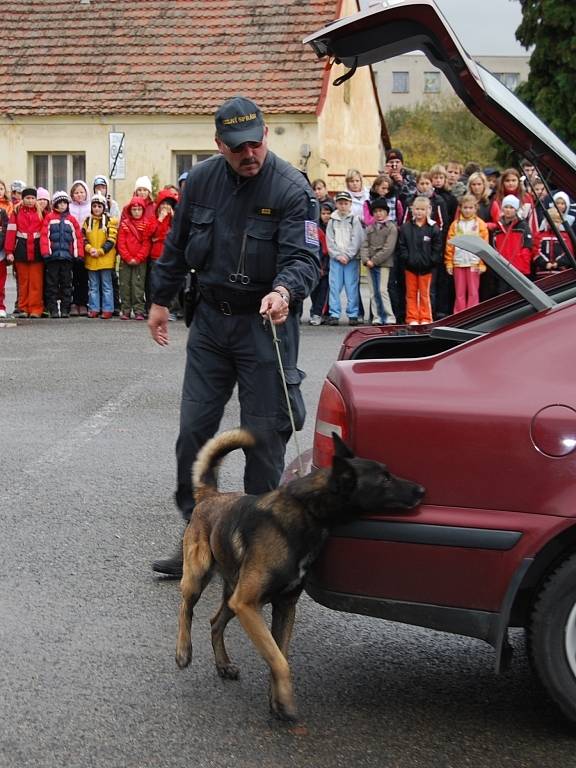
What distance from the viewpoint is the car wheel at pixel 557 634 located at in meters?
3.84

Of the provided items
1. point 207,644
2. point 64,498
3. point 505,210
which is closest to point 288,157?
point 505,210

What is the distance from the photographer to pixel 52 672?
4.58m

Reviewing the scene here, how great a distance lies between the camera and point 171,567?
5.72 meters

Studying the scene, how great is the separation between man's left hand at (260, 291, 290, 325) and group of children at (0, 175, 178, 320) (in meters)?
11.9

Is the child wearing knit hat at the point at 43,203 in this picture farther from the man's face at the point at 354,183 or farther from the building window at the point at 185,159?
the building window at the point at 185,159

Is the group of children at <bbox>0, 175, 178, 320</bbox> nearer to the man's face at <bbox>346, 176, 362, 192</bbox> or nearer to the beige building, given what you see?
the man's face at <bbox>346, 176, 362, 192</bbox>

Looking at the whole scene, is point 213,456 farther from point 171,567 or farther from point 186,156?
point 186,156

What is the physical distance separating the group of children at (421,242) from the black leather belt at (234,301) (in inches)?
359

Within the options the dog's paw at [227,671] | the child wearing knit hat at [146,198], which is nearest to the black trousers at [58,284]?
the child wearing knit hat at [146,198]

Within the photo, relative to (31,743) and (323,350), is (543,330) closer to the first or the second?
(31,743)

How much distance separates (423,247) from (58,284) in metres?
5.28

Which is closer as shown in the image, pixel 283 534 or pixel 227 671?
pixel 283 534

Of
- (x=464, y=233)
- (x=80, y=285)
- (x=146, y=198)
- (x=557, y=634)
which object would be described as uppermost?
(x=146, y=198)

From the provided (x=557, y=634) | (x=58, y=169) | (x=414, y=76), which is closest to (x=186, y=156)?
(x=58, y=169)
